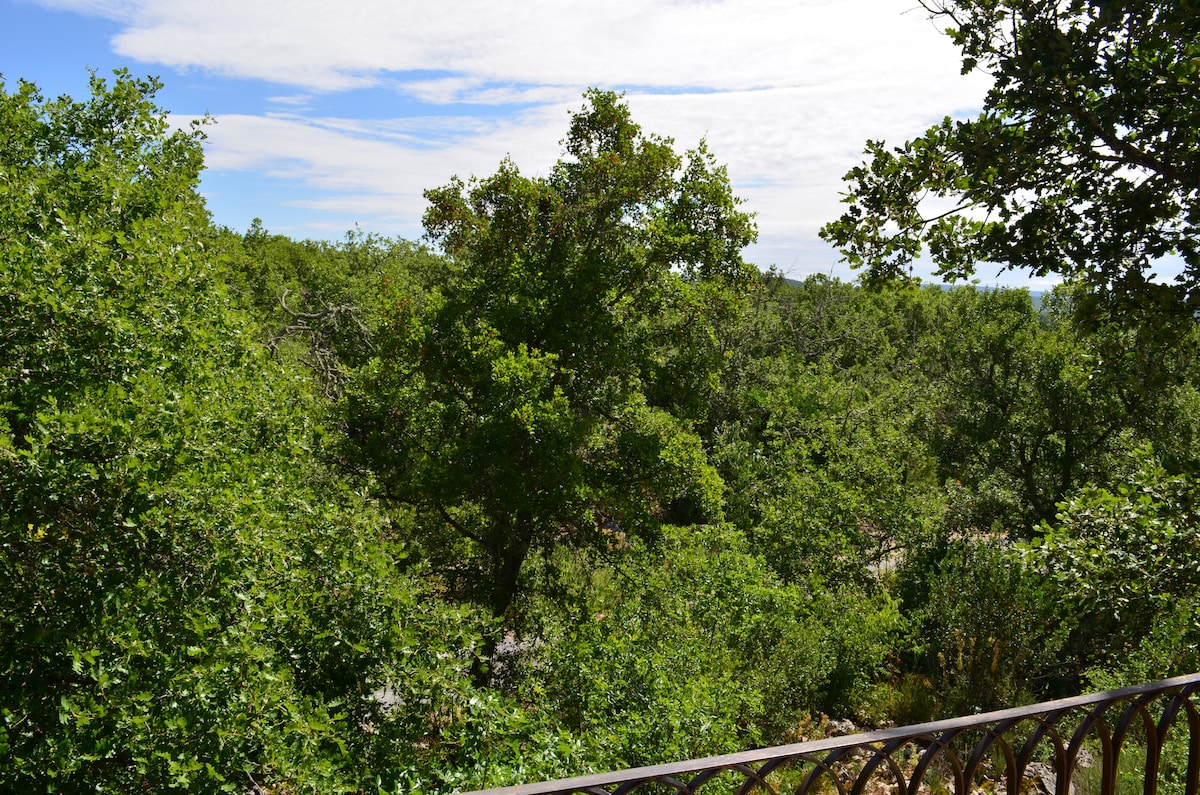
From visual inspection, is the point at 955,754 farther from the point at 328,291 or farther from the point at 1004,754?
the point at 328,291

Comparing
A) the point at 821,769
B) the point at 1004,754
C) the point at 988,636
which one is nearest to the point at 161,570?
the point at 821,769

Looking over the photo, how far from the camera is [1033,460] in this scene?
1658cm

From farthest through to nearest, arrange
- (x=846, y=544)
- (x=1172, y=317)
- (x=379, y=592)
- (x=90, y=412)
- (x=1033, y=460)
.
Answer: (x=1033, y=460) → (x=846, y=544) → (x=379, y=592) → (x=1172, y=317) → (x=90, y=412)

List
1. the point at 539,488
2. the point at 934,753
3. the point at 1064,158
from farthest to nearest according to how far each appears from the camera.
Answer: the point at 539,488 < the point at 1064,158 < the point at 934,753

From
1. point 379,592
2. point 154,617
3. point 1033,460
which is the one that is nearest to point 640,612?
point 379,592

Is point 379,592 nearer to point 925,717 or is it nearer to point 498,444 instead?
point 498,444

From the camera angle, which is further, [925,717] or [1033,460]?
[1033,460]

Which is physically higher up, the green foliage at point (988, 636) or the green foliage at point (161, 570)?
the green foliage at point (161, 570)

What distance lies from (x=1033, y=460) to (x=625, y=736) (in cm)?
1415

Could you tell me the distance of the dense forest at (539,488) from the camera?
4.63 meters

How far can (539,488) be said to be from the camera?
9.61 meters

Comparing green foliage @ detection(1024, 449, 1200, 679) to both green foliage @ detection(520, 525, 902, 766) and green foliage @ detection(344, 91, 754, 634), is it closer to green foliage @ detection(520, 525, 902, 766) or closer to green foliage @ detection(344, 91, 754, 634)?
green foliage @ detection(520, 525, 902, 766)

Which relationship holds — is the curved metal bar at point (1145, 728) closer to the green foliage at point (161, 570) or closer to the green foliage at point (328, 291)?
the green foliage at point (161, 570)

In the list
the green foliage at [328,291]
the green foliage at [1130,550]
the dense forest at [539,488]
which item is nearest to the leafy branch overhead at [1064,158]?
the dense forest at [539,488]
